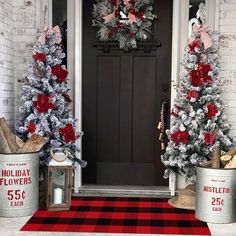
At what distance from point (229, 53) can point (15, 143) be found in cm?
239

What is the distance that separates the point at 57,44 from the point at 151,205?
6.27 feet

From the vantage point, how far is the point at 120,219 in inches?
143

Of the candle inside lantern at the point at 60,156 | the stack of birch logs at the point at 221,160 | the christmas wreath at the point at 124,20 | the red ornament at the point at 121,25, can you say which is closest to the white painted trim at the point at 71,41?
the christmas wreath at the point at 124,20

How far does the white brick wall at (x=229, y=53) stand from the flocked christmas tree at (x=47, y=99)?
1.66m

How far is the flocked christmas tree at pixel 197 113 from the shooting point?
159 inches

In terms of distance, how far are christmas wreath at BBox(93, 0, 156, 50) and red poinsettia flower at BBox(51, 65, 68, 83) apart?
27.4 inches

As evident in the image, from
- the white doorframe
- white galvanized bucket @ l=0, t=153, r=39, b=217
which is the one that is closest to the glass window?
white galvanized bucket @ l=0, t=153, r=39, b=217

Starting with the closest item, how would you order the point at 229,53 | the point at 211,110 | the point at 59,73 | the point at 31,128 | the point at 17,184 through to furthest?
the point at 17,184 < the point at 211,110 < the point at 31,128 < the point at 59,73 < the point at 229,53

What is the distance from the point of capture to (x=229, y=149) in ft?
13.7

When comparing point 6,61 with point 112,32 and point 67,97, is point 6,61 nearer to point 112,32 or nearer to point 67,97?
point 67,97

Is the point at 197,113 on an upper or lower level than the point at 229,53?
lower

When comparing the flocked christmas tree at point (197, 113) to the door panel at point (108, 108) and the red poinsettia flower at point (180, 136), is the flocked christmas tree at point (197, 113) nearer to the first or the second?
the red poinsettia flower at point (180, 136)

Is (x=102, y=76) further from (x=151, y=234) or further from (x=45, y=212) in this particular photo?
(x=151, y=234)

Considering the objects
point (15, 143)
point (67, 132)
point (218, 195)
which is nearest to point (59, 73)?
point (67, 132)
